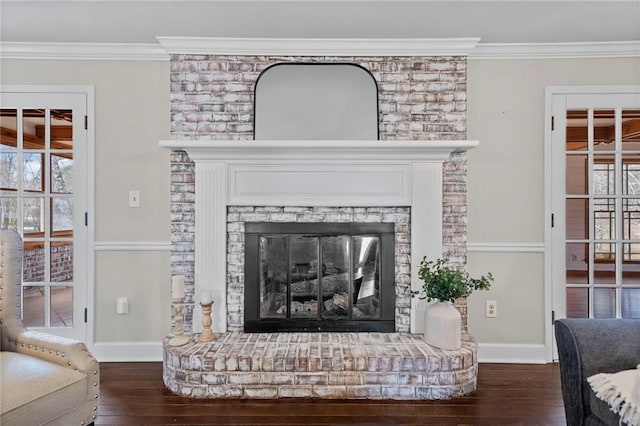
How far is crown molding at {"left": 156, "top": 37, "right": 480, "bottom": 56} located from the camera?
106 inches

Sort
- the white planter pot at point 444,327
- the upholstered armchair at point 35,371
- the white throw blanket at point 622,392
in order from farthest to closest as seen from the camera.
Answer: the white planter pot at point 444,327 → the upholstered armchair at point 35,371 → the white throw blanket at point 622,392

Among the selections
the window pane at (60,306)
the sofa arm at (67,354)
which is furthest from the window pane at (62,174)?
the sofa arm at (67,354)

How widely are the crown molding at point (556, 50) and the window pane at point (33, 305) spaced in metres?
3.73

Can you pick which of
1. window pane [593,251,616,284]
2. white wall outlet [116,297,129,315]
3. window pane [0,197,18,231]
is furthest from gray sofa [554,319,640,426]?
window pane [0,197,18,231]

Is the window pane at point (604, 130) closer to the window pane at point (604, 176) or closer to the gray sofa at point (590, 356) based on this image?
the window pane at point (604, 176)

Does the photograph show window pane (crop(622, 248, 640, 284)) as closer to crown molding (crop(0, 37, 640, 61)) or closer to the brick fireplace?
the brick fireplace

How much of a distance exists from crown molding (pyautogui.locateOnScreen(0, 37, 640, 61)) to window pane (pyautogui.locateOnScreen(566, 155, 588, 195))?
763 mm

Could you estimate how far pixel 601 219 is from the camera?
2865 mm

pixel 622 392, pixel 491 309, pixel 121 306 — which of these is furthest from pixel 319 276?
pixel 622 392

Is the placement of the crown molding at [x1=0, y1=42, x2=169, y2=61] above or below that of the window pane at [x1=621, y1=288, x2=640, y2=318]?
above

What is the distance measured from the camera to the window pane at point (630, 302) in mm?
2871

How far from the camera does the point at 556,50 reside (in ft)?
9.15

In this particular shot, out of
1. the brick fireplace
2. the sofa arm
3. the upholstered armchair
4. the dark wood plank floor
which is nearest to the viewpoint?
the upholstered armchair

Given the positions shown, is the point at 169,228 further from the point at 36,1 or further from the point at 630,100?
the point at 630,100
